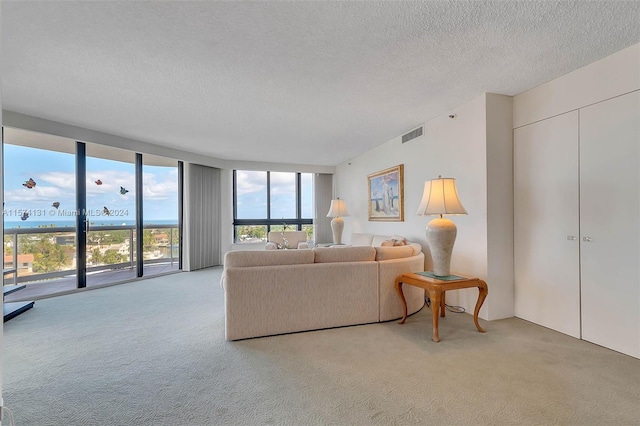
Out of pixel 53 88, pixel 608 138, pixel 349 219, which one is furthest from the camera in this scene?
pixel 349 219

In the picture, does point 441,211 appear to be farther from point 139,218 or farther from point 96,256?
point 96,256

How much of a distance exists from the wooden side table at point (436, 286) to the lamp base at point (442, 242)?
0.50 ft

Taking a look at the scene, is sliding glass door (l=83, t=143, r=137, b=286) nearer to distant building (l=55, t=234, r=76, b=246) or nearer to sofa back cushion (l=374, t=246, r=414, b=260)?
distant building (l=55, t=234, r=76, b=246)

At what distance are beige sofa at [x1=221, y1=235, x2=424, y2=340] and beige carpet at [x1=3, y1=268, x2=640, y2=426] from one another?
0.46 ft

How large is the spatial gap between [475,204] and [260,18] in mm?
2868

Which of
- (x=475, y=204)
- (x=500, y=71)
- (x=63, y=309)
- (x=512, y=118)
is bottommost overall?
(x=63, y=309)

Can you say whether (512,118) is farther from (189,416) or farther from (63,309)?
(63,309)

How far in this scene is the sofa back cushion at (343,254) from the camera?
125 inches

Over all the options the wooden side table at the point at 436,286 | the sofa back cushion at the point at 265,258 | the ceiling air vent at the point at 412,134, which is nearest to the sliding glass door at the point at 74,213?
the sofa back cushion at the point at 265,258

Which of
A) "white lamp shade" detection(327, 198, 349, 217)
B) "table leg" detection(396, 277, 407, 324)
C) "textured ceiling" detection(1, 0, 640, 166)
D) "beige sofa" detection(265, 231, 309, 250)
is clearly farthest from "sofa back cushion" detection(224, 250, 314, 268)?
"white lamp shade" detection(327, 198, 349, 217)

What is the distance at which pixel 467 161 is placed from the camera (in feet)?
11.9

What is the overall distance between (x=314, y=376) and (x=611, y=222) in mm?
2764

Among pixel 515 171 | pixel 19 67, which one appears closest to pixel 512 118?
pixel 515 171

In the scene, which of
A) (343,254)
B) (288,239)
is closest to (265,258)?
(343,254)
